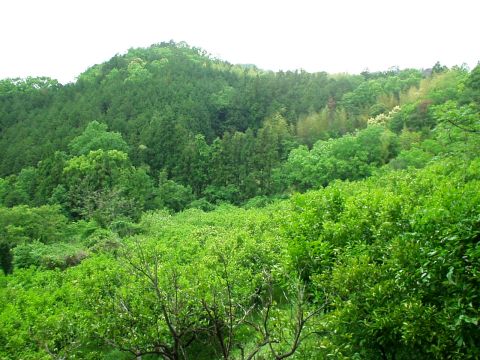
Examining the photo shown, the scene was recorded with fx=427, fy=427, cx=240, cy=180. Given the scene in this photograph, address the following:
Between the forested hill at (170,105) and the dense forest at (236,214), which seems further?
the forested hill at (170,105)

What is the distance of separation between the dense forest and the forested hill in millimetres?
288

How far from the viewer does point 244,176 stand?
41938 millimetres

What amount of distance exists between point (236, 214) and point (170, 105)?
34248 mm

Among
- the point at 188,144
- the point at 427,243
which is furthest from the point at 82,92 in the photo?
the point at 427,243

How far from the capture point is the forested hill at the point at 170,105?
4809 cm

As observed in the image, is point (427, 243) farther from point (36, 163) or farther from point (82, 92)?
point (82, 92)

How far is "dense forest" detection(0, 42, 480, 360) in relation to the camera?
626 centimetres

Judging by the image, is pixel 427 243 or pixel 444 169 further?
pixel 444 169

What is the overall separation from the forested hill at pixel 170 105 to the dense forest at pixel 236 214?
29cm

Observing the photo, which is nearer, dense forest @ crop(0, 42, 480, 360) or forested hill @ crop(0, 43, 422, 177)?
dense forest @ crop(0, 42, 480, 360)

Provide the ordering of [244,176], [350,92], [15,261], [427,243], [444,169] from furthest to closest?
1. [350,92]
2. [244,176]
3. [15,261]
4. [444,169]
5. [427,243]

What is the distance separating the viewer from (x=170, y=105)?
57938 mm

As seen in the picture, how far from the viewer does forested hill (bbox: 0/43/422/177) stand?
48094mm

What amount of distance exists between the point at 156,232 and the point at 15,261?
23.4 ft
